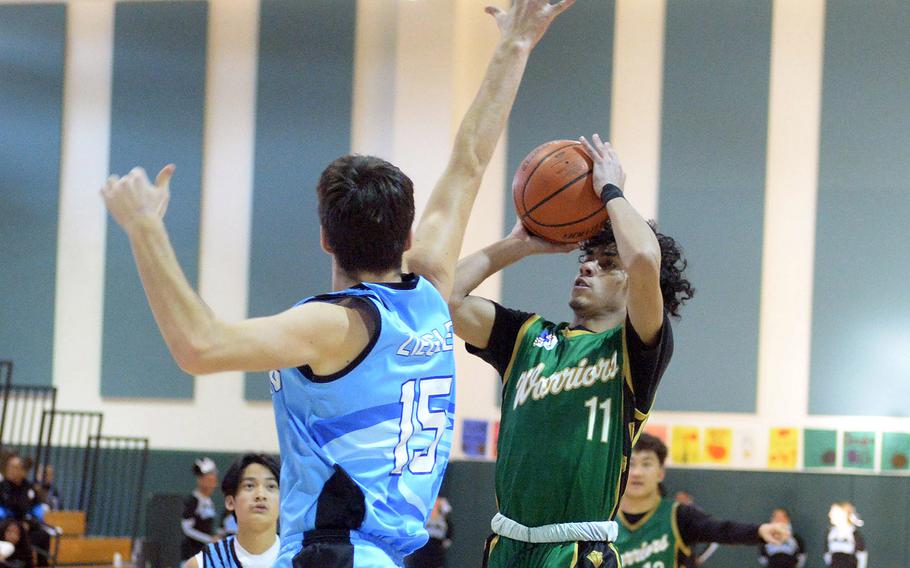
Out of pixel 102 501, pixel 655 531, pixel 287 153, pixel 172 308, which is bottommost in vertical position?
pixel 102 501

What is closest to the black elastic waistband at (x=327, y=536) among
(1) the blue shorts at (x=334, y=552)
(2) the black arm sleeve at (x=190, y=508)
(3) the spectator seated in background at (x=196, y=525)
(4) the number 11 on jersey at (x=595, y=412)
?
(1) the blue shorts at (x=334, y=552)

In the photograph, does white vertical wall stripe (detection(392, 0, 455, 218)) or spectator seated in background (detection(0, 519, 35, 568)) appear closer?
spectator seated in background (detection(0, 519, 35, 568))

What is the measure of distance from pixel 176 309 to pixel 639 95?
10.2 metres

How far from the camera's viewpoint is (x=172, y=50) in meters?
12.6

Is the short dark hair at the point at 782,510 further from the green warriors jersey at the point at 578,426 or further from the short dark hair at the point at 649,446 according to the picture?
the green warriors jersey at the point at 578,426

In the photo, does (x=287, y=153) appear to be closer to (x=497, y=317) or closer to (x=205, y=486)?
(x=205, y=486)

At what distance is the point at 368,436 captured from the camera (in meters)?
2.08

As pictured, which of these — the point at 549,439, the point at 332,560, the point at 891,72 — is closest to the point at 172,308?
the point at 332,560

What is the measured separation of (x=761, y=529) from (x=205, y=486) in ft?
21.1

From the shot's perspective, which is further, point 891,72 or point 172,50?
point 172,50

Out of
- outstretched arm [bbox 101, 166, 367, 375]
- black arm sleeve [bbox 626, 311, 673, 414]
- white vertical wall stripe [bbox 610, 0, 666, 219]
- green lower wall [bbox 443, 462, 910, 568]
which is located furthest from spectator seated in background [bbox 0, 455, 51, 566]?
outstretched arm [bbox 101, 166, 367, 375]

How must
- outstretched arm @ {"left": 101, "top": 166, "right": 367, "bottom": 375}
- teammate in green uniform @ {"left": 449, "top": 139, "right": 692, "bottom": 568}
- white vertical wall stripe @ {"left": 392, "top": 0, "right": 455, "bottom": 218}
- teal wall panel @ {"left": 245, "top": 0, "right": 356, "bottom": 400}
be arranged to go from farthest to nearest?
teal wall panel @ {"left": 245, "top": 0, "right": 356, "bottom": 400}, white vertical wall stripe @ {"left": 392, "top": 0, "right": 455, "bottom": 218}, teammate in green uniform @ {"left": 449, "top": 139, "right": 692, "bottom": 568}, outstretched arm @ {"left": 101, "top": 166, "right": 367, "bottom": 375}

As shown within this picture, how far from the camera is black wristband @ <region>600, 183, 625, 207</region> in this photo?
11.0 ft

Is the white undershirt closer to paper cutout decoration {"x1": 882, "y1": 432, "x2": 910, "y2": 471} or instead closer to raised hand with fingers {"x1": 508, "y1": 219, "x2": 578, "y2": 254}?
raised hand with fingers {"x1": 508, "y1": 219, "x2": 578, "y2": 254}
